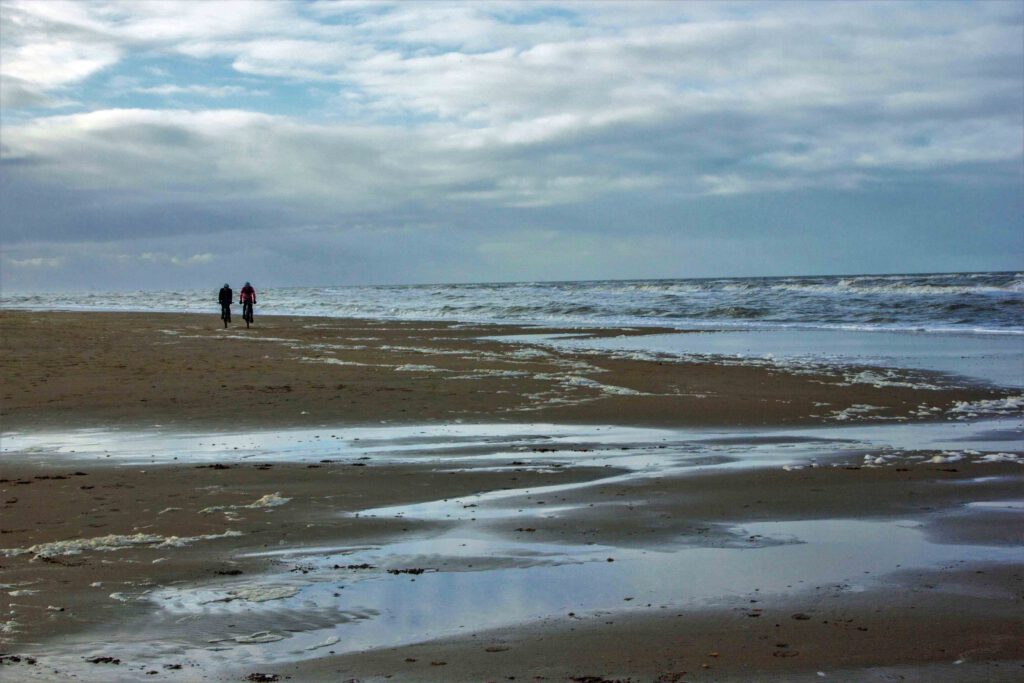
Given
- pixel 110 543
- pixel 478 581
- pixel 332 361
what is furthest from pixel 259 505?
pixel 332 361

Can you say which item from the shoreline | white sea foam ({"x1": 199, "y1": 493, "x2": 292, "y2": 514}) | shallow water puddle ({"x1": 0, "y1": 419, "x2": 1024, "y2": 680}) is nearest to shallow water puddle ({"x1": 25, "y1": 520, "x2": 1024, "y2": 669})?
shallow water puddle ({"x1": 0, "y1": 419, "x2": 1024, "y2": 680})

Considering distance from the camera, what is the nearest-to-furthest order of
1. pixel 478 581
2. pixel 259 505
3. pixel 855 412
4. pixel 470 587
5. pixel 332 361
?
1. pixel 470 587
2. pixel 478 581
3. pixel 259 505
4. pixel 855 412
5. pixel 332 361

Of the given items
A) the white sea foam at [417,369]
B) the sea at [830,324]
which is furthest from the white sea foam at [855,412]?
the white sea foam at [417,369]

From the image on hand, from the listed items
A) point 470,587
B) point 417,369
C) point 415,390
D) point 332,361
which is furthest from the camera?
point 332,361

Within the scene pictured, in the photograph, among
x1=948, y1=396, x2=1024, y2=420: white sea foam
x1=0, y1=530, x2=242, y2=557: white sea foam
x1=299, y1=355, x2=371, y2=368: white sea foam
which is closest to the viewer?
x1=0, y1=530, x2=242, y2=557: white sea foam

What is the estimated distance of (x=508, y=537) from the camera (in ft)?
21.7

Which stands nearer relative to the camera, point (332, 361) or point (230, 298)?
point (332, 361)

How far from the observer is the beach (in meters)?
4.48

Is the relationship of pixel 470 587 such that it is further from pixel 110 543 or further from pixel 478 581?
pixel 110 543

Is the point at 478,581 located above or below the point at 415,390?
below

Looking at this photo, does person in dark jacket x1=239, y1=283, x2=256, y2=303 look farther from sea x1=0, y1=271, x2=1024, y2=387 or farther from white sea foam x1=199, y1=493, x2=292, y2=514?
white sea foam x1=199, y1=493, x2=292, y2=514

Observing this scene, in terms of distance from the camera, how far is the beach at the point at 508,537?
14.7ft

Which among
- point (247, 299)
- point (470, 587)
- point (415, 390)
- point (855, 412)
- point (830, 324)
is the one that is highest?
point (247, 299)

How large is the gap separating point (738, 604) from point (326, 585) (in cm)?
223
